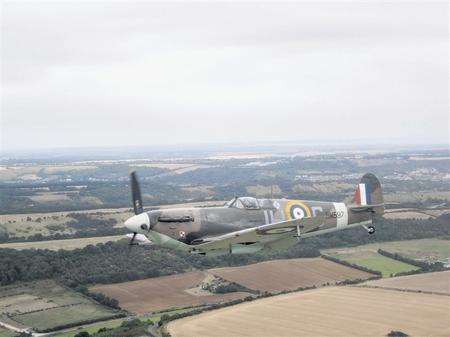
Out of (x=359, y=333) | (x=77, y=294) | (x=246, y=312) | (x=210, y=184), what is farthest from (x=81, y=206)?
(x=359, y=333)

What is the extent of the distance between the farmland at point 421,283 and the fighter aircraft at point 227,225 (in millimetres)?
30127

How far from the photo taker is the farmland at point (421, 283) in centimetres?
5691

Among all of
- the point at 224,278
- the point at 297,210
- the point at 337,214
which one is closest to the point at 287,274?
the point at 224,278

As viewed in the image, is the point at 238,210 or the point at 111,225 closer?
the point at 238,210

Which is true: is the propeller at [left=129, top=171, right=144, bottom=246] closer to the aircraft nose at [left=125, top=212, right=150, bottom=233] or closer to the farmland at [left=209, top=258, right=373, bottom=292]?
the aircraft nose at [left=125, top=212, right=150, bottom=233]

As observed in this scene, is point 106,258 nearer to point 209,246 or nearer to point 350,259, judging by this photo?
point 350,259

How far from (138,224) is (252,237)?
5285 mm

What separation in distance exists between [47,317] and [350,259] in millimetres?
36979

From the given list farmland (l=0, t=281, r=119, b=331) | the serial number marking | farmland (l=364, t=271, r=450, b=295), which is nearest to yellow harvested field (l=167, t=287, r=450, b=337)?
farmland (l=364, t=271, r=450, b=295)

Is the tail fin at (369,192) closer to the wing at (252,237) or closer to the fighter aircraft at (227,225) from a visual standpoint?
the fighter aircraft at (227,225)

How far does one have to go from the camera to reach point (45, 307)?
182ft

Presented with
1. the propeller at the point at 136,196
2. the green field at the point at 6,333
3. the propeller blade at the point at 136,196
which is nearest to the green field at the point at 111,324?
the green field at the point at 6,333

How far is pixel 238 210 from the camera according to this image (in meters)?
29.4

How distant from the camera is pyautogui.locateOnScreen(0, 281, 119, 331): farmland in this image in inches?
2040
